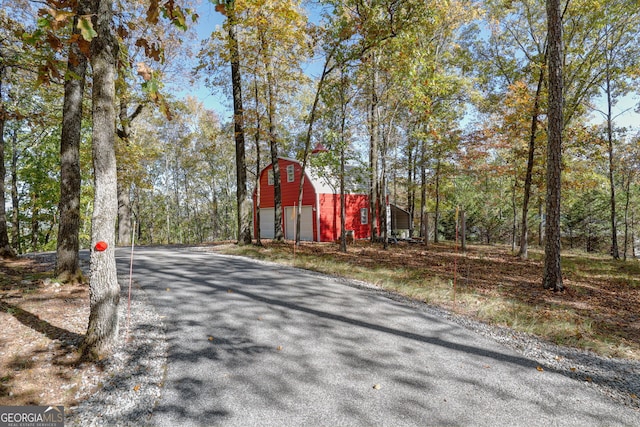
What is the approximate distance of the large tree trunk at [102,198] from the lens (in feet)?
12.4

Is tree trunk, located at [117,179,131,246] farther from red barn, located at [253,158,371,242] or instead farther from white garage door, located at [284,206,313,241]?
white garage door, located at [284,206,313,241]

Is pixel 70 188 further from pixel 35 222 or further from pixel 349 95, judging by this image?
pixel 35 222

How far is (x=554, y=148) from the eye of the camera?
775cm

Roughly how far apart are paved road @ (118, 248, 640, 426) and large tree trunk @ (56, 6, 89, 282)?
1.99m

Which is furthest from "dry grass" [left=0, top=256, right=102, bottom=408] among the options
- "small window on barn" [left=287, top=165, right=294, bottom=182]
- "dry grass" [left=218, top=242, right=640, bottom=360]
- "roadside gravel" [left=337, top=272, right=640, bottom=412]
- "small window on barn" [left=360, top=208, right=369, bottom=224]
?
"small window on barn" [left=360, top=208, right=369, bottom=224]

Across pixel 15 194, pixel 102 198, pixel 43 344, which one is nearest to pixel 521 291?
pixel 102 198


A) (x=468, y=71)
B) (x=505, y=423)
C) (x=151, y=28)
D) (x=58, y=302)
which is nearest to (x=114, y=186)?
(x=58, y=302)

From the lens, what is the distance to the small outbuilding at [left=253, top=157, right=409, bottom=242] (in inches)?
756

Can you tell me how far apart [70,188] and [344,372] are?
617 cm

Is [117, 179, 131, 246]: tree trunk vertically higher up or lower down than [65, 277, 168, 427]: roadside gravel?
higher up

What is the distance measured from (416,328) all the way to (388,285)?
253 cm

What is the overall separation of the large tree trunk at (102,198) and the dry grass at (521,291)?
17.9ft

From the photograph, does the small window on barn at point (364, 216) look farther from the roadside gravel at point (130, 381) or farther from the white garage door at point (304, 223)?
the roadside gravel at point (130, 381)

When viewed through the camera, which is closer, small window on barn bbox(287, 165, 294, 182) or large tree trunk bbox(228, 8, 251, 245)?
large tree trunk bbox(228, 8, 251, 245)
